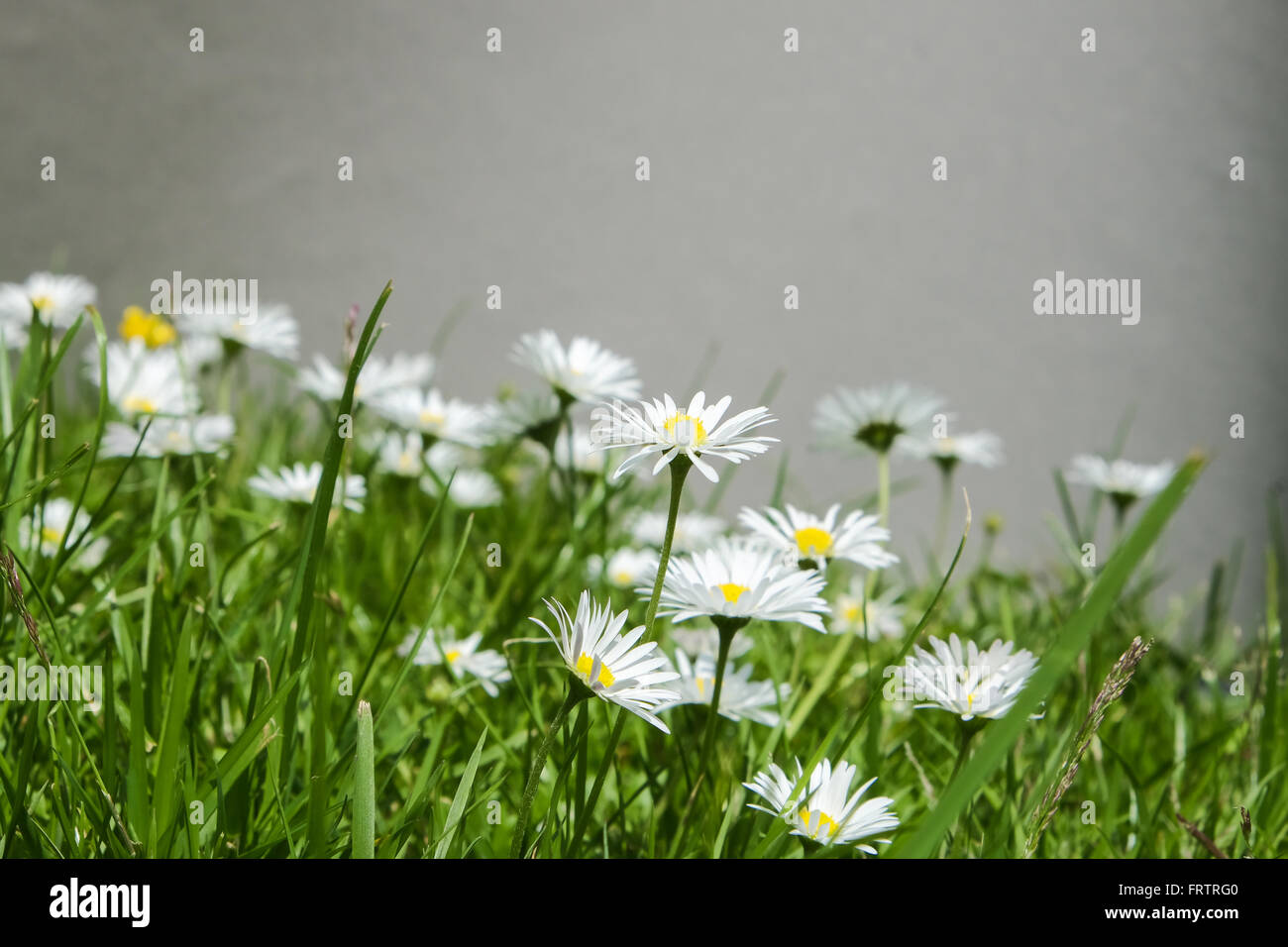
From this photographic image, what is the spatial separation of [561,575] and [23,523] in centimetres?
34

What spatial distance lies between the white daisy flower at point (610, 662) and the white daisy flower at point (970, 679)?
115 mm

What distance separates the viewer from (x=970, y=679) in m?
0.36

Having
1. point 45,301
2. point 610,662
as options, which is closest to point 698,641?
point 610,662

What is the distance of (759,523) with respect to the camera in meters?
0.40

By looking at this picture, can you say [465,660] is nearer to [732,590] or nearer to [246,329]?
[732,590]

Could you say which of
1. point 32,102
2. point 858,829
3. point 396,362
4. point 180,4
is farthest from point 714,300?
point 858,829

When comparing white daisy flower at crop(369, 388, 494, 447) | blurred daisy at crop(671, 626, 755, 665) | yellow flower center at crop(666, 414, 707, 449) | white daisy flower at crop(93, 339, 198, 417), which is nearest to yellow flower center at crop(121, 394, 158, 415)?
white daisy flower at crop(93, 339, 198, 417)

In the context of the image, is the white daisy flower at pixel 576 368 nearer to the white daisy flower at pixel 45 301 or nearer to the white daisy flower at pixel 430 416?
the white daisy flower at pixel 430 416

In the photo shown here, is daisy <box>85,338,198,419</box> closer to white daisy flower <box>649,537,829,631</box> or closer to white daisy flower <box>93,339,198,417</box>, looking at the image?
white daisy flower <box>93,339,198,417</box>

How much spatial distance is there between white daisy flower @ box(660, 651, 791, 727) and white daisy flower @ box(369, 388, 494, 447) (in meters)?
0.29

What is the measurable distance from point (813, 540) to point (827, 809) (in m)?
0.13

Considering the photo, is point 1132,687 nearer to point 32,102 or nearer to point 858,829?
point 858,829

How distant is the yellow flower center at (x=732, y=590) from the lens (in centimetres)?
35

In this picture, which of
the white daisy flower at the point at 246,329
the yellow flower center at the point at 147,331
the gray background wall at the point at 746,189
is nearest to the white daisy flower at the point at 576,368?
the white daisy flower at the point at 246,329
